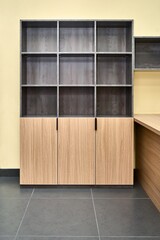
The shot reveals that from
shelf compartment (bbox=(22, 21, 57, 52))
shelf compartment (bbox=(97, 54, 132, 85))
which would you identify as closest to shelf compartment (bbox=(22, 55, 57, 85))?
shelf compartment (bbox=(22, 21, 57, 52))

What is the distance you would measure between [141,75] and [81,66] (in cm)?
80

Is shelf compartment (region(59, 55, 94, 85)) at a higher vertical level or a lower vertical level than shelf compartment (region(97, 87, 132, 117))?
higher

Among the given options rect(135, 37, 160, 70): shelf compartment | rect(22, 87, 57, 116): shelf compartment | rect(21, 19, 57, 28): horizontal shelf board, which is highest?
rect(21, 19, 57, 28): horizontal shelf board

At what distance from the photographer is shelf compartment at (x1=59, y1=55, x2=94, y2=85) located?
13.4ft

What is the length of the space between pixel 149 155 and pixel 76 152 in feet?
2.79

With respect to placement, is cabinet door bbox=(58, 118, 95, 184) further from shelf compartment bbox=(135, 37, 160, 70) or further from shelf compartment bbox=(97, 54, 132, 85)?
shelf compartment bbox=(135, 37, 160, 70)

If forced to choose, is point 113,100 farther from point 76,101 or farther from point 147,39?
point 147,39

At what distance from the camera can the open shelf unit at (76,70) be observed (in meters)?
4.05

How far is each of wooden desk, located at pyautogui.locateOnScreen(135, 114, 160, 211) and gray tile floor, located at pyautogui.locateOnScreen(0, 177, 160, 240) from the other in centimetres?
12

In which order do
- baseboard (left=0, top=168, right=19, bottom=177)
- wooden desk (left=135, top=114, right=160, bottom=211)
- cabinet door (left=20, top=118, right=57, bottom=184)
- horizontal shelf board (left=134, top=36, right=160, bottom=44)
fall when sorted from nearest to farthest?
1. wooden desk (left=135, top=114, right=160, bottom=211)
2. cabinet door (left=20, top=118, right=57, bottom=184)
3. horizontal shelf board (left=134, top=36, right=160, bottom=44)
4. baseboard (left=0, top=168, right=19, bottom=177)

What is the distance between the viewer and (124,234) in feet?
8.31

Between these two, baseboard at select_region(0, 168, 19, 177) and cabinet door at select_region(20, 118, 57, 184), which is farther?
baseboard at select_region(0, 168, 19, 177)

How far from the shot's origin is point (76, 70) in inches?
161

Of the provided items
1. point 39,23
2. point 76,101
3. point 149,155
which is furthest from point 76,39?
point 149,155
